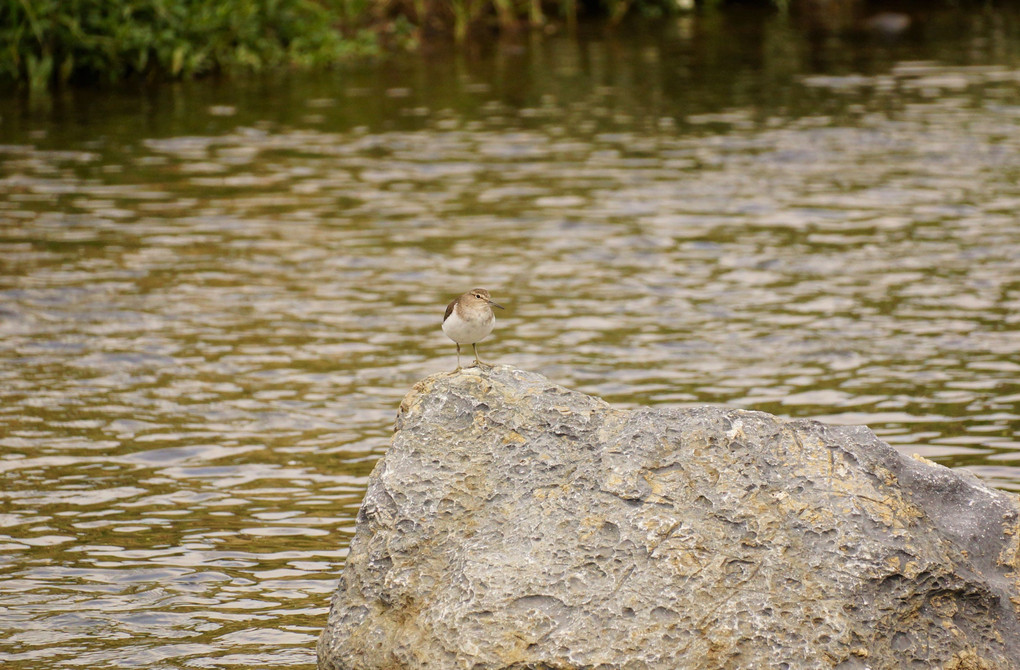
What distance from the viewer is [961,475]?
20.2 feet

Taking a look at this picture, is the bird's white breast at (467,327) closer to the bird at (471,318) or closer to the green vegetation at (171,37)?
the bird at (471,318)

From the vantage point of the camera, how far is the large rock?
18.0 feet

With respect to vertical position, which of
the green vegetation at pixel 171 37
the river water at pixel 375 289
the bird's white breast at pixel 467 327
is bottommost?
the river water at pixel 375 289

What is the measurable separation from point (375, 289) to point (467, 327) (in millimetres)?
7475

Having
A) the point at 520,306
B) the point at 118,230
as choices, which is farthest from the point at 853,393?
the point at 118,230

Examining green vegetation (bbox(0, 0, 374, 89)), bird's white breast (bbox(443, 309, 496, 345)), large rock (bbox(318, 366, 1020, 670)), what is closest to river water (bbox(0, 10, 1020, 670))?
green vegetation (bbox(0, 0, 374, 89))

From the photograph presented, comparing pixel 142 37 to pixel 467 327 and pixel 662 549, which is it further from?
pixel 662 549

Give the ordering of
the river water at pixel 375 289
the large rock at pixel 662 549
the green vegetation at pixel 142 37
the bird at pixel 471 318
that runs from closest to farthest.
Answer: the large rock at pixel 662 549
the bird at pixel 471 318
the river water at pixel 375 289
the green vegetation at pixel 142 37

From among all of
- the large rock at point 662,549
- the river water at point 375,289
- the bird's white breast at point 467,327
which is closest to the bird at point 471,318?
the bird's white breast at point 467,327

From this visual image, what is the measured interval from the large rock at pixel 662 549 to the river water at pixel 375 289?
50.1 inches

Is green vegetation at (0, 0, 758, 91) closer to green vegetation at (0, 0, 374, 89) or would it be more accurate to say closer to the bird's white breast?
green vegetation at (0, 0, 374, 89)

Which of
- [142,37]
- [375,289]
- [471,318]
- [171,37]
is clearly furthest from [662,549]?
[171,37]

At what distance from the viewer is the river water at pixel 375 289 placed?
8.41 meters

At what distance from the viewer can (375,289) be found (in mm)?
13984
